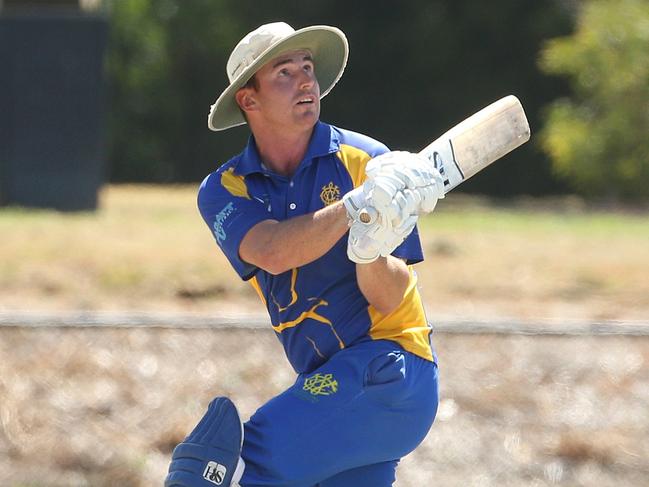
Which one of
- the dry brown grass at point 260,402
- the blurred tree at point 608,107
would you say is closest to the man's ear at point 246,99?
the dry brown grass at point 260,402

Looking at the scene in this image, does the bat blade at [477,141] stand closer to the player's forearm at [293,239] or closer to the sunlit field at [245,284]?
the player's forearm at [293,239]

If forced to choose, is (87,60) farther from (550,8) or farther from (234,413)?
(234,413)

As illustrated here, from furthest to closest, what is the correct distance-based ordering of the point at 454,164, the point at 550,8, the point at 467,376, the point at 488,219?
the point at 550,8 < the point at 488,219 < the point at 467,376 < the point at 454,164

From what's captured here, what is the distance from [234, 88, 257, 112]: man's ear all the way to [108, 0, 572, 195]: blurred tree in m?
12.9

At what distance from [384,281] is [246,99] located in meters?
0.63

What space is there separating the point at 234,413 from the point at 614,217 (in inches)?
343

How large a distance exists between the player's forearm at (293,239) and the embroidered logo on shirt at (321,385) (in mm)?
297

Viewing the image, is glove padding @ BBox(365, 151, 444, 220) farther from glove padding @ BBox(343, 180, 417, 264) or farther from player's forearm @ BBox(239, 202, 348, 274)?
player's forearm @ BBox(239, 202, 348, 274)

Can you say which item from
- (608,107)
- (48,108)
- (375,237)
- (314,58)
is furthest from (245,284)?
(608,107)

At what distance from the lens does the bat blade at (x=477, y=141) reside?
3691 millimetres

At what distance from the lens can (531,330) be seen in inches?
284

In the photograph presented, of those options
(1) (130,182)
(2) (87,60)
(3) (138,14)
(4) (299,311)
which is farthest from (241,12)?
(4) (299,311)

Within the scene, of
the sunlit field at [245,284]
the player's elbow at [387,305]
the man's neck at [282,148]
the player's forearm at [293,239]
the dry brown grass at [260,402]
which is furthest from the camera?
the sunlit field at [245,284]

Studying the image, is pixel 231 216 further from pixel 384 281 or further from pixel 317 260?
pixel 384 281
